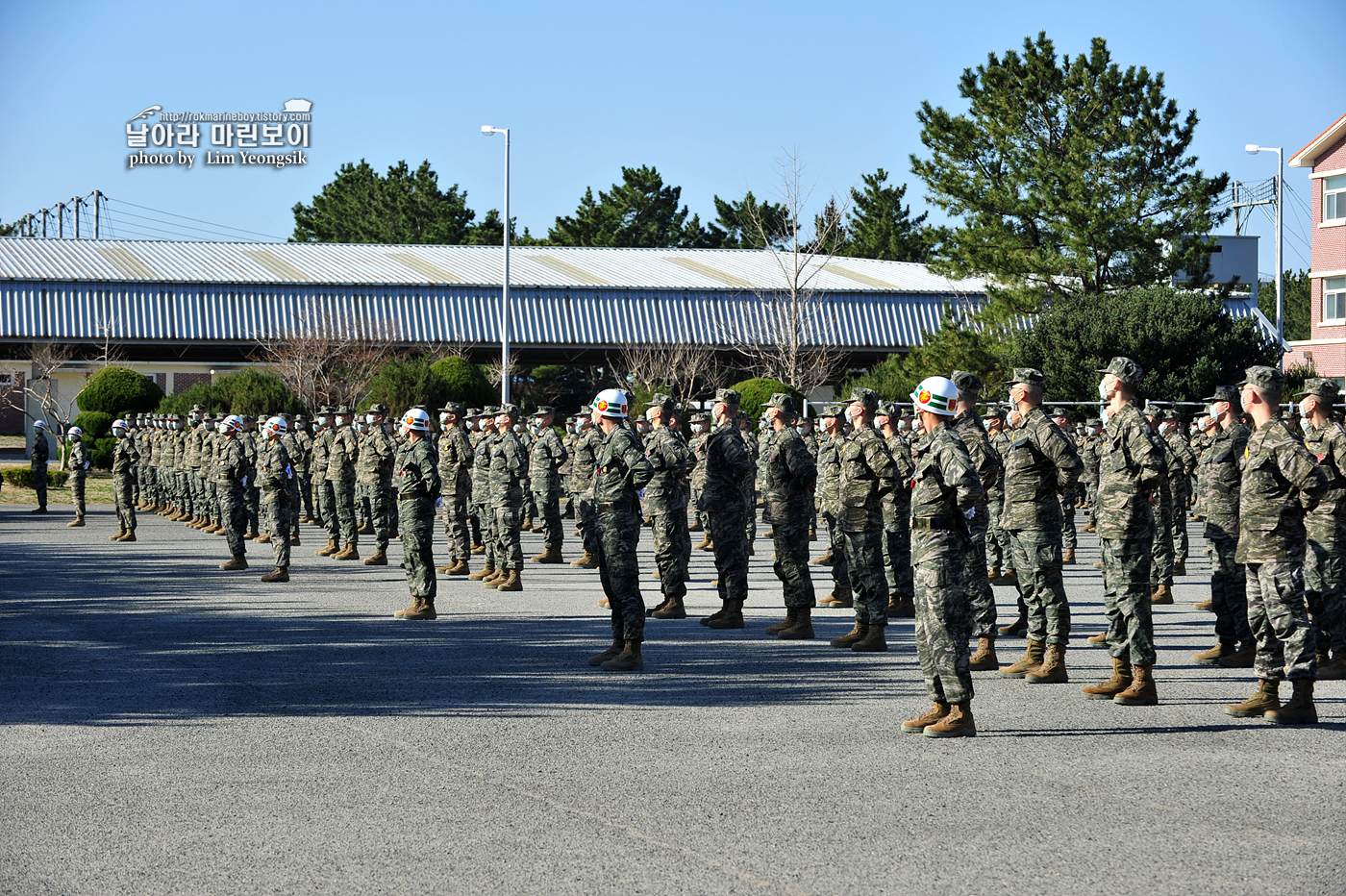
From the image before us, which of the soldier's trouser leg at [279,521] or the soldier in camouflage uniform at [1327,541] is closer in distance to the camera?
the soldier in camouflage uniform at [1327,541]

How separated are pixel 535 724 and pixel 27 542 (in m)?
16.0

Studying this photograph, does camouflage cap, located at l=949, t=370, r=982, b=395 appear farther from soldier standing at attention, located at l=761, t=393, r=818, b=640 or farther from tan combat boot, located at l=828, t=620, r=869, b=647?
tan combat boot, located at l=828, t=620, r=869, b=647

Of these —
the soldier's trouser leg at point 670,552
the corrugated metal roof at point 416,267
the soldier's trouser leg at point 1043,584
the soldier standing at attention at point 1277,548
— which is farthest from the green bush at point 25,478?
the soldier standing at attention at point 1277,548

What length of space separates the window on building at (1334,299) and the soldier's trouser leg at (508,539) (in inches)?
1362

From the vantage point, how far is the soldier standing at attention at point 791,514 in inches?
452

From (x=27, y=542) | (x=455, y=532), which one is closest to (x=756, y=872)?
(x=455, y=532)

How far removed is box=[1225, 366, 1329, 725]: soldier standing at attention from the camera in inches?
314

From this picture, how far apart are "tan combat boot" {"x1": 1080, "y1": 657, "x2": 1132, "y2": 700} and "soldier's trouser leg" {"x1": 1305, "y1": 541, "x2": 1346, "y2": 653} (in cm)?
134

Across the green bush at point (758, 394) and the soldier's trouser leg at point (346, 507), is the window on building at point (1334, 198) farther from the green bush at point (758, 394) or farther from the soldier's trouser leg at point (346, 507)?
the soldier's trouser leg at point (346, 507)

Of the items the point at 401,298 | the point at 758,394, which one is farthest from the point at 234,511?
the point at 401,298

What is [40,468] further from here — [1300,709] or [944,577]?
[1300,709]

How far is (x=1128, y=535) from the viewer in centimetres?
877

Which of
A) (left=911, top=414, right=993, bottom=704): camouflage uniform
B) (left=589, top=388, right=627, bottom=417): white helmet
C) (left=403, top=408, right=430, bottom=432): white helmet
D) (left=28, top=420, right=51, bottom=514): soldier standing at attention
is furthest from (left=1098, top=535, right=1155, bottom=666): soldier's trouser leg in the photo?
(left=28, top=420, right=51, bottom=514): soldier standing at attention

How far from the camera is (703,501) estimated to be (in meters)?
12.6
